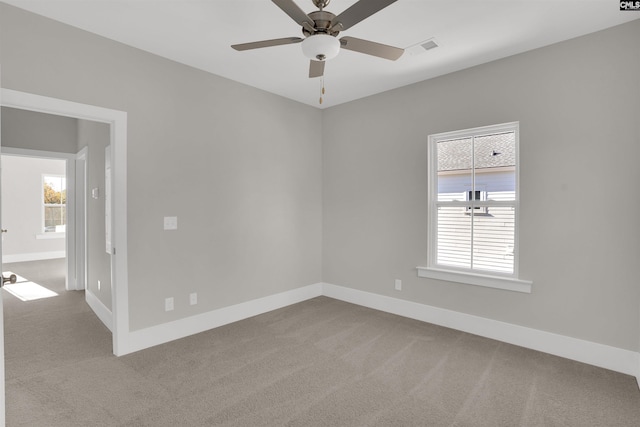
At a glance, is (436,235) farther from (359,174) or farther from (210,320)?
(210,320)

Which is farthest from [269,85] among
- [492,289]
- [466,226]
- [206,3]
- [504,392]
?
[504,392]

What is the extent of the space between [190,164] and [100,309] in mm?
2143

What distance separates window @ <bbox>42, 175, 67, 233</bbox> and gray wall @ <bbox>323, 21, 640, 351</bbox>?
28.8 ft

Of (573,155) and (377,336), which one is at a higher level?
(573,155)

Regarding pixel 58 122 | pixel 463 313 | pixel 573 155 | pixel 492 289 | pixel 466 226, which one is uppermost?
pixel 58 122

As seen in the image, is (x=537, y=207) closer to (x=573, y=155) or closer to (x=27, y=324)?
(x=573, y=155)

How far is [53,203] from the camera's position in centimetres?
845

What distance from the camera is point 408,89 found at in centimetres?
400

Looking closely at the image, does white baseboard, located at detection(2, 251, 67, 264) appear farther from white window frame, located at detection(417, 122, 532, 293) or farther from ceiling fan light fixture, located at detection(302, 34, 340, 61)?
ceiling fan light fixture, located at detection(302, 34, 340, 61)

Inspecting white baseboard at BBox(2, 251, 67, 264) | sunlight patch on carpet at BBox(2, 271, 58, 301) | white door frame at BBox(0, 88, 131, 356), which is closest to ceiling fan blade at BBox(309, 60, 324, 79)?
white door frame at BBox(0, 88, 131, 356)

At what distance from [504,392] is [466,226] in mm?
1695

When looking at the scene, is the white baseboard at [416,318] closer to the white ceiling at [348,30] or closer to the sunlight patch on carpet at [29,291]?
the sunlight patch on carpet at [29,291]

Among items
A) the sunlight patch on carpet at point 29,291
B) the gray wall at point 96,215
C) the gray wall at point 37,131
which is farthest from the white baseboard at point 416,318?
the gray wall at point 37,131

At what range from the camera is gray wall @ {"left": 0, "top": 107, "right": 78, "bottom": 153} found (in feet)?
14.8
